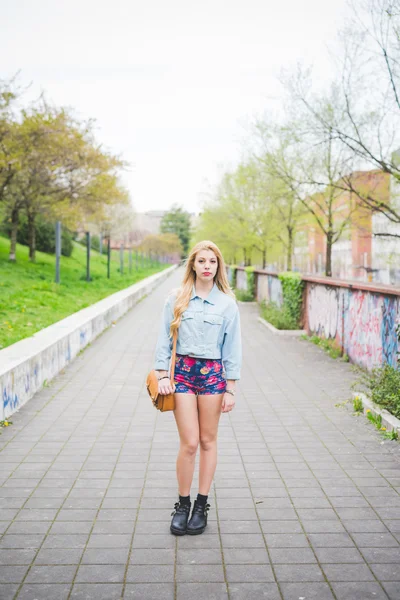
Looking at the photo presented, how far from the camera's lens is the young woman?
3971mm

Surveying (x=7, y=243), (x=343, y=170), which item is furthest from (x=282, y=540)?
(x=7, y=243)

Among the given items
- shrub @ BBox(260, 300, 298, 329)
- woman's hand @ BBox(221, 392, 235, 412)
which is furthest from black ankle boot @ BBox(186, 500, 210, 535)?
shrub @ BBox(260, 300, 298, 329)

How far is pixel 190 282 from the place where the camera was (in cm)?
409

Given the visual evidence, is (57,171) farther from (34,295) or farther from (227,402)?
(227,402)

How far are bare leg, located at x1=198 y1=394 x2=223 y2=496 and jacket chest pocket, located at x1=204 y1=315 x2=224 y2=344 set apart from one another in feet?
1.12

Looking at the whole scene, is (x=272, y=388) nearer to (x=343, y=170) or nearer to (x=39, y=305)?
(x=39, y=305)

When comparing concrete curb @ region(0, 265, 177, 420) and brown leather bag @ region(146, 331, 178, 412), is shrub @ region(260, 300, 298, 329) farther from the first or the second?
brown leather bag @ region(146, 331, 178, 412)

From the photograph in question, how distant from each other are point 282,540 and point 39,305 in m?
12.5

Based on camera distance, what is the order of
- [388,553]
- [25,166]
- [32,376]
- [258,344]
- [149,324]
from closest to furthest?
[388,553]
[32,376]
[258,344]
[149,324]
[25,166]

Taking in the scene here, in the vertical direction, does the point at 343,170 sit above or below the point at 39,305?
above

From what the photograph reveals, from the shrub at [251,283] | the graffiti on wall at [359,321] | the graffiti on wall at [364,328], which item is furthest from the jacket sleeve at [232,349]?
the shrub at [251,283]

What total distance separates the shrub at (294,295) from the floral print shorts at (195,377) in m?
11.5

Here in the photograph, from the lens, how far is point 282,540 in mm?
3930

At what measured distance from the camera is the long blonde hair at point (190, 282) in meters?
3.96
